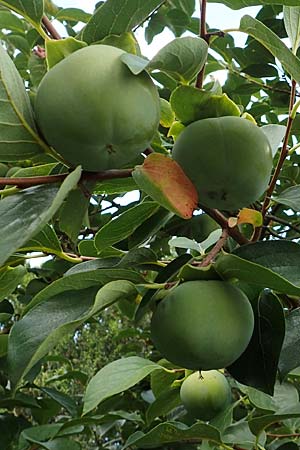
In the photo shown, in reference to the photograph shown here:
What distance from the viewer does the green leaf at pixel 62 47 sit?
79cm

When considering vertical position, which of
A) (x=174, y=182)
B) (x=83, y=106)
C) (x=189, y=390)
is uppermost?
(x=83, y=106)

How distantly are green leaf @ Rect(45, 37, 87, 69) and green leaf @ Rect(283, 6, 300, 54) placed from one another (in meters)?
0.35

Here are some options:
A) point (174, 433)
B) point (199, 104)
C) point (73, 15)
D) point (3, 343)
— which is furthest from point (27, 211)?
point (73, 15)

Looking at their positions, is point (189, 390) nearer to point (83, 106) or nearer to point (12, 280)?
point (12, 280)

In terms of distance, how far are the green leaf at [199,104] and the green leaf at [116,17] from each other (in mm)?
100

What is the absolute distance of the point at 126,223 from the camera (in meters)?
0.98

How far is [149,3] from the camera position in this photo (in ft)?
2.67

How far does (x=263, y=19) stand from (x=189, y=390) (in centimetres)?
112

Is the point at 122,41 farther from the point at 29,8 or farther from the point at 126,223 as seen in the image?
the point at 126,223

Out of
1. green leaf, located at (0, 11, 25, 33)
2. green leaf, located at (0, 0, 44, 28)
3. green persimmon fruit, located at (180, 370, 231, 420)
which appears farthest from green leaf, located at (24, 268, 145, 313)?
green leaf, located at (0, 11, 25, 33)

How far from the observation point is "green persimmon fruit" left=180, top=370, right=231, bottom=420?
1447 millimetres

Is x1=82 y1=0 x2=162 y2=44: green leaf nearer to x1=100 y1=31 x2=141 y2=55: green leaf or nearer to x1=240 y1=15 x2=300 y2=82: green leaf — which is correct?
x1=100 y1=31 x2=141 y2=55: green leaf

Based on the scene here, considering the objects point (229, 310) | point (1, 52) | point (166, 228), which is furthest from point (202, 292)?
point (166, 228)

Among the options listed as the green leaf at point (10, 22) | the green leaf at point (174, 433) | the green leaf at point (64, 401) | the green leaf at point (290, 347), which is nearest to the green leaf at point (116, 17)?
the green leaf at point (290, 347)
